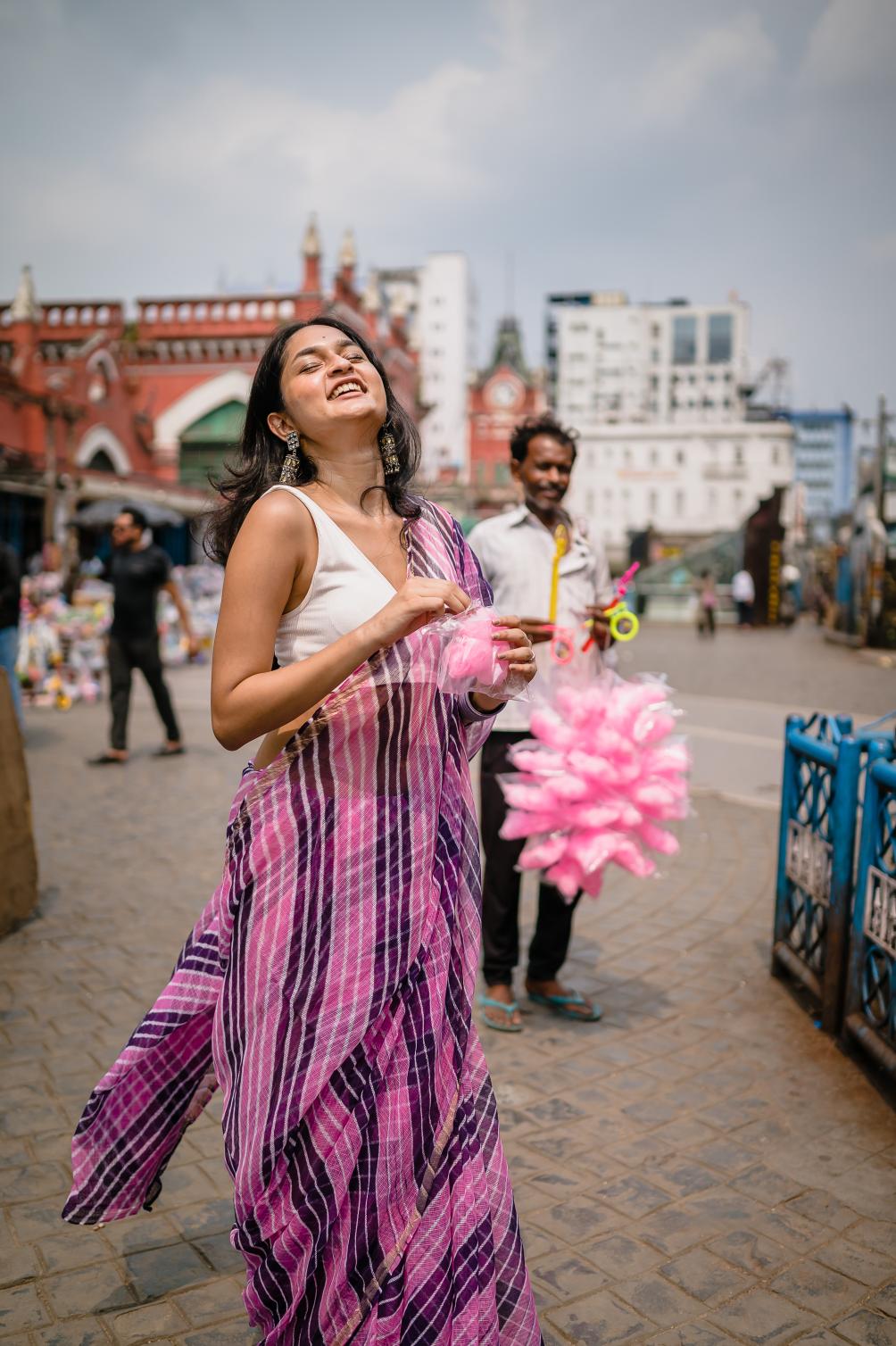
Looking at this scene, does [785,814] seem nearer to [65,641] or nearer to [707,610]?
[65,641]

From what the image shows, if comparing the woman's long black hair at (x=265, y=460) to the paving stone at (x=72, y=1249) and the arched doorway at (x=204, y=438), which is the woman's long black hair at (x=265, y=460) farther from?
the arched doorway at (x=204, y=438)

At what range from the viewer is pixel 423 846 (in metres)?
1.89

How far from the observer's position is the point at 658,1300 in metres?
2.39

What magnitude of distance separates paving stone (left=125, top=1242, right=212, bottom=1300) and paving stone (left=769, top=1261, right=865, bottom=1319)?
4.51 ft

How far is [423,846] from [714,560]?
139ft

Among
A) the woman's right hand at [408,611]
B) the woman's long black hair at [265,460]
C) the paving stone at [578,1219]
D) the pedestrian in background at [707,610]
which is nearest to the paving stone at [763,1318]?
the paving stone at [578,1219]

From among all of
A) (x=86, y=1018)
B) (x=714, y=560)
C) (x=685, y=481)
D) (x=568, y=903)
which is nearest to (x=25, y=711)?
(x=86, y=1018)

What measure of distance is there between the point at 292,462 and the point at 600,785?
1.64m

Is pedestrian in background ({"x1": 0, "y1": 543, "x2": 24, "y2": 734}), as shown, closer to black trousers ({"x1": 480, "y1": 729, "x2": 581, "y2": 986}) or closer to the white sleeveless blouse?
black trousers ({"x1": 480, "y1": 729, "x2": 581, "y2": 986})

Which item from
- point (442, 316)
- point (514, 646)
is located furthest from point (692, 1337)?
point (442, 316)

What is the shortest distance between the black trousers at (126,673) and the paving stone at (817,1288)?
710 cm

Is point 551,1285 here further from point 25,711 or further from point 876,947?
point 25,711

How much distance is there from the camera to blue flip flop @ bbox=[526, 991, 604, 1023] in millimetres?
3992

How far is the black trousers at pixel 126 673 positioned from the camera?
872 cm
